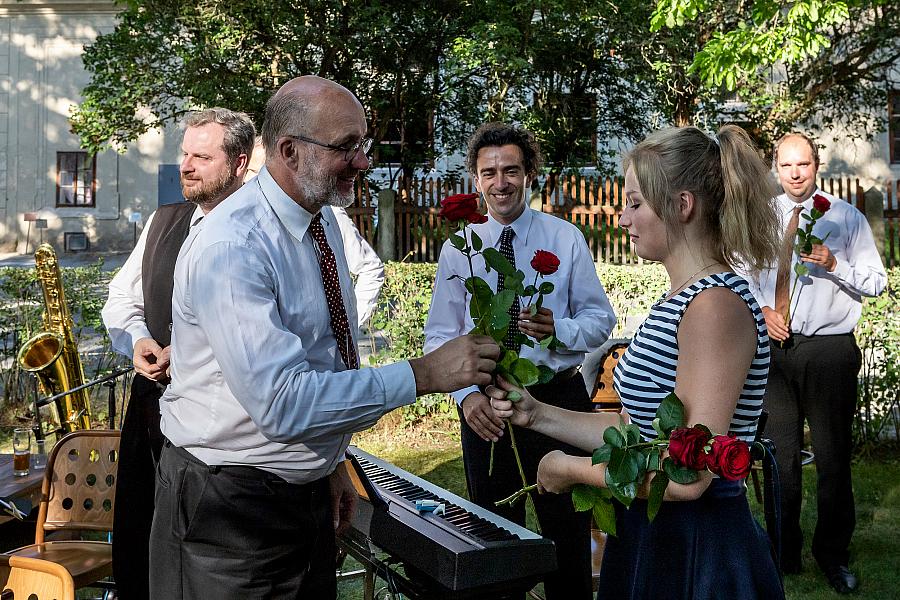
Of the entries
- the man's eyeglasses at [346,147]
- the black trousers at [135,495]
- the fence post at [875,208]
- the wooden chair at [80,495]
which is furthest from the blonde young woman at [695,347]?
the fence post at [875,208]

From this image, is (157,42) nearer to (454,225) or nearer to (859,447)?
(859,447)

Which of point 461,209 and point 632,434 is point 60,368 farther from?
point 632,434

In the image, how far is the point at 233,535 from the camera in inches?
Answer: 99.7

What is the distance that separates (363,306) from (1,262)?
23.0 meters

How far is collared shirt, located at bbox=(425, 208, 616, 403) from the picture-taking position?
3.97m

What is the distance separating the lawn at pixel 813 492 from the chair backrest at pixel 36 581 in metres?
2.42

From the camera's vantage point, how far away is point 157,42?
47.5 ft

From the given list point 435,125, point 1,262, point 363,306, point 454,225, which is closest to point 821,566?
point 363,306

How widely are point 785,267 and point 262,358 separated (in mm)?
3314

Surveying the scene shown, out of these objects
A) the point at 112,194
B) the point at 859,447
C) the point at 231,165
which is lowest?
the point at 859,447

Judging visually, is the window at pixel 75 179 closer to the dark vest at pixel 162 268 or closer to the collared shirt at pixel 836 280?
the dark vest at pixel 162 268

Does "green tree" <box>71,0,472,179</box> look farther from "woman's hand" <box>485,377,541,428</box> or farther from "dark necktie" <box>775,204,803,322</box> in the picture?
"woman's hand" <box>485,377,541,428</box>

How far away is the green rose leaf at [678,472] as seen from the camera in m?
2.13

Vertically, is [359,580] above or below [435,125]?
below
